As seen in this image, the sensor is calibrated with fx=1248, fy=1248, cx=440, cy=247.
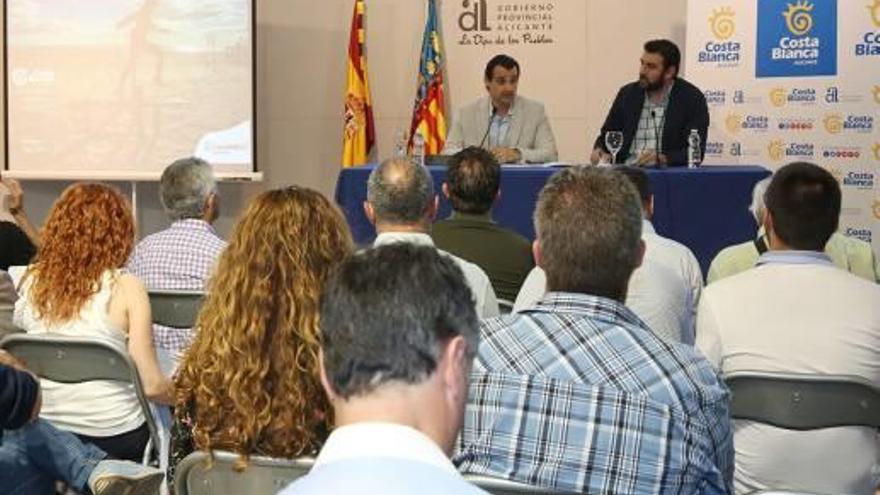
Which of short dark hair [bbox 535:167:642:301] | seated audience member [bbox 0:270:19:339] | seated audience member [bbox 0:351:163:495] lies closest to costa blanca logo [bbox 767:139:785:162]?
seated audience member [bbox 0:270:19:339]

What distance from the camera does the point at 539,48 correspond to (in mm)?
8297

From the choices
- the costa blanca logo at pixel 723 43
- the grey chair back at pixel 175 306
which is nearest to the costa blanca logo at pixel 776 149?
the costa blanca logo at pixel 723 43

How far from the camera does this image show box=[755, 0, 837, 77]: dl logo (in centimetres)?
716

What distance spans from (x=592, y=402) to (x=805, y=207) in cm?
132

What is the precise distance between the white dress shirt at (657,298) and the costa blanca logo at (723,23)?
4.20 meters

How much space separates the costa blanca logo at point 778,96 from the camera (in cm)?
730

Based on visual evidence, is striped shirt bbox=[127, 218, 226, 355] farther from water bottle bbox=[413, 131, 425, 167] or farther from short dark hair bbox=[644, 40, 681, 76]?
short dark hair bbox=[644, 40, 681, 76]

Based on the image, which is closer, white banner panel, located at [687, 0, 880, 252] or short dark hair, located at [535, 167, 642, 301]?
short dark hair, located at [535, 167, 642, 301]

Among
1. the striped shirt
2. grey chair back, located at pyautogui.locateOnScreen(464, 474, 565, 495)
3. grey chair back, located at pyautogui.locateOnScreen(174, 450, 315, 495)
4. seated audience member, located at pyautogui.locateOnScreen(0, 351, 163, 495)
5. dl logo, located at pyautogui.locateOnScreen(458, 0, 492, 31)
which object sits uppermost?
dl logo, located at pyautogui.locateOnScreen(458, 0, 492, 31)

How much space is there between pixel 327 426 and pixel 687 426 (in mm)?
639

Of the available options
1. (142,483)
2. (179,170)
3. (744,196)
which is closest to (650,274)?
(142,483)

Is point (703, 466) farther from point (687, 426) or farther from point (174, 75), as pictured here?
point (174, 75)

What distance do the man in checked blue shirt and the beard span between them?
4.73m

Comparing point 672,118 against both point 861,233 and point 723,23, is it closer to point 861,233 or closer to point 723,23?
point 723,23
